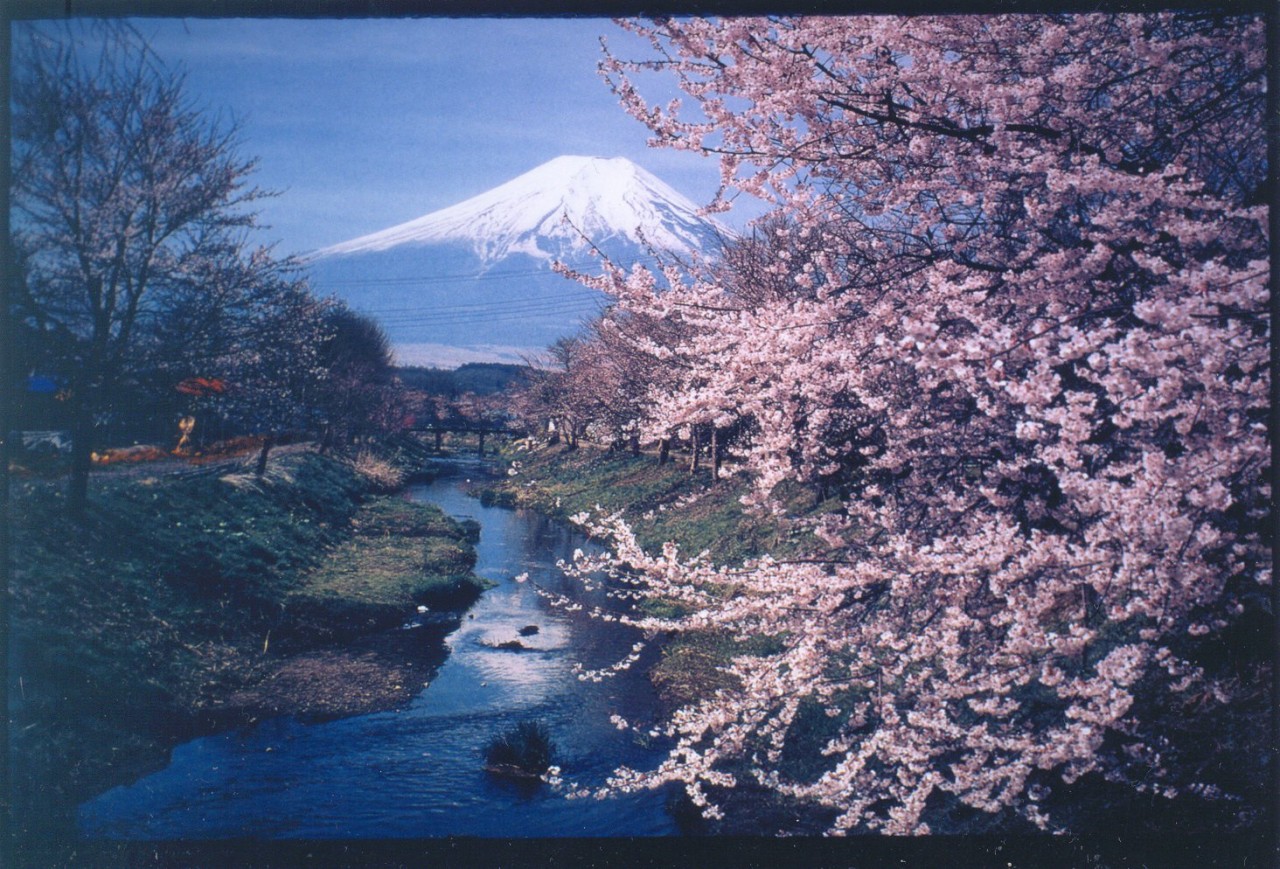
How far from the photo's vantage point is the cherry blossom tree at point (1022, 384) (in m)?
2.46

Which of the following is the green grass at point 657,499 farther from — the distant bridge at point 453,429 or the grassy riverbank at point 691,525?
the distant bridge at point 453,429

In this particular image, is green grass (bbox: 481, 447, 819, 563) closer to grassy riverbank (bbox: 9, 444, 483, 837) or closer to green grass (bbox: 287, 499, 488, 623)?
green grass (bbox: 287, 499, 488, 623)

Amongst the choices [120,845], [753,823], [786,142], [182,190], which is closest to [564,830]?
[753,823]

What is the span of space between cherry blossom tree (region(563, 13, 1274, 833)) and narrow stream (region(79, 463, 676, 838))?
238 cm

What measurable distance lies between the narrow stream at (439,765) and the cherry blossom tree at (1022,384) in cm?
238

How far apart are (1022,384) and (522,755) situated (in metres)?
4.81

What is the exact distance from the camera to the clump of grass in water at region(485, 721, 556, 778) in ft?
18.1

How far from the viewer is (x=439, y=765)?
5.67 meters

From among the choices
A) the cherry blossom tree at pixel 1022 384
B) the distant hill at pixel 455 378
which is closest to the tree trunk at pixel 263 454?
the distant hill at pixel 455 378

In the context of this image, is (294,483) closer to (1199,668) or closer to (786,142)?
(786,142)

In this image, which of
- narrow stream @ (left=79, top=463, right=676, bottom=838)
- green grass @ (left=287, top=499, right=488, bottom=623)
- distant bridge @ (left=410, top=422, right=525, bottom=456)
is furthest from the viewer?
green grass @ (left=287, top=499, right=488, bottom=623)

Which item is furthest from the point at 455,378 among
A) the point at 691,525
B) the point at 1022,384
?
the point at 1022,384

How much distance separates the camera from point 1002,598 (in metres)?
3.18

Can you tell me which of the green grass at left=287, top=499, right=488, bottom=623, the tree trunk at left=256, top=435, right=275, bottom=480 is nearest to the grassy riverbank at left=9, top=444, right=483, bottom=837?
the green grass at left=287, top=499, right=488, bottom=623
